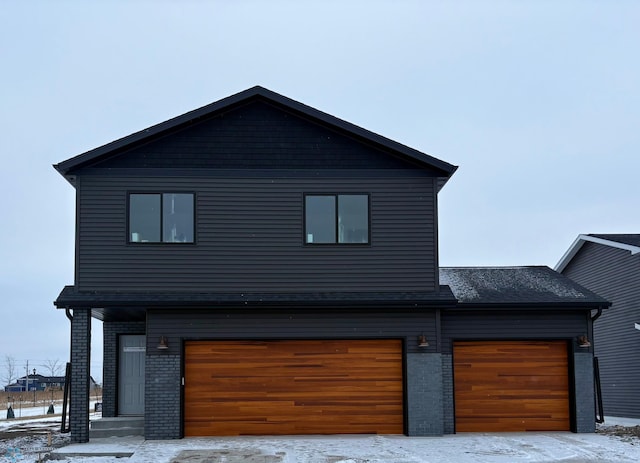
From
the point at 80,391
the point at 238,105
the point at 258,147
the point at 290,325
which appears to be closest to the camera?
the point at 80,391

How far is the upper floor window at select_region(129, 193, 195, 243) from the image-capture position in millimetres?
17500

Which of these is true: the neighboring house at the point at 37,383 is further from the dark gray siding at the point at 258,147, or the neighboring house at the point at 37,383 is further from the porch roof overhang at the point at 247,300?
the dark gray siding at the point at 258,147

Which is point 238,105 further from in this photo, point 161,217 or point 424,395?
point 424,395

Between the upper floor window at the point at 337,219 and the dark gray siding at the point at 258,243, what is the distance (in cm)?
18

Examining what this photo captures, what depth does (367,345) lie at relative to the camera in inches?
701

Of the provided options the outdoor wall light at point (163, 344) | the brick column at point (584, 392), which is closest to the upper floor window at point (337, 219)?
the outdoor wall light at point (163, 344)

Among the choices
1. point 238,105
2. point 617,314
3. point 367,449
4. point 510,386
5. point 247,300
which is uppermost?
point 238,105

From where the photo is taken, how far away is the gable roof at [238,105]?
1734cm

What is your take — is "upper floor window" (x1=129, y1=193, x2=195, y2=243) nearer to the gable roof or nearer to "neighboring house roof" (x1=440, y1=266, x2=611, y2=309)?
the gable roof

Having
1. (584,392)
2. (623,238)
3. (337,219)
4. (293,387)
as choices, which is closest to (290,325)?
(293,387)

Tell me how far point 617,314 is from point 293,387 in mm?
11566

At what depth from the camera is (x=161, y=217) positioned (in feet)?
57.7

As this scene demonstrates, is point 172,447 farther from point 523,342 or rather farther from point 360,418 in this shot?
point 523,342

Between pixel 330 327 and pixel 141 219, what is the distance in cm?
476
